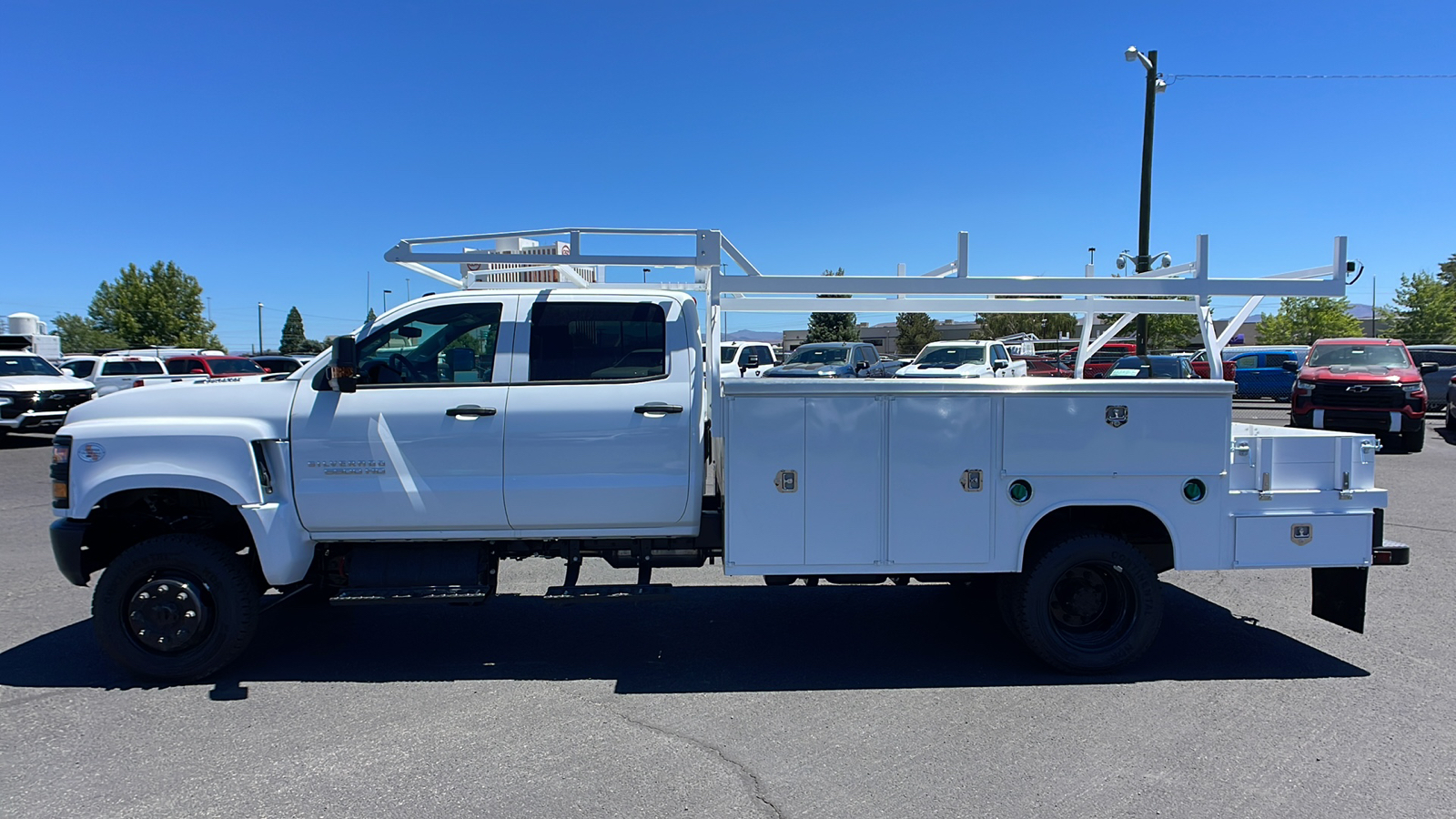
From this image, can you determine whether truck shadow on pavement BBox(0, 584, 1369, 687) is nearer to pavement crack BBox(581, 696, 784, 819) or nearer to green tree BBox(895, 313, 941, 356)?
pavement crack BBox(581, 696, 784, 819)

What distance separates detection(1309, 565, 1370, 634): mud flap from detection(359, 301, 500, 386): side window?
4984 mm

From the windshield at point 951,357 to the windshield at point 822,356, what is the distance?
176 centimetres

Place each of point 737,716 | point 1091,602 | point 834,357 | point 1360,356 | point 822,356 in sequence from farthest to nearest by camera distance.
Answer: point 822,356 → point 834,357 → point 1360,356 → point 1091,602 → point 737,716

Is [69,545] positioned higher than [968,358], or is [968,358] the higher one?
[968,358]

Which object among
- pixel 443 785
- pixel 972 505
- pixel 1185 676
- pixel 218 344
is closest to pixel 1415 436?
pixel 1185 676

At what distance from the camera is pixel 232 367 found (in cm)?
2098

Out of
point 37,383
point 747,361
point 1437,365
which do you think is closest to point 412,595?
point 747,361

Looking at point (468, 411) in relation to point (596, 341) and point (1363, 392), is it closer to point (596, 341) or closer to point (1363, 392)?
point (596, 341)

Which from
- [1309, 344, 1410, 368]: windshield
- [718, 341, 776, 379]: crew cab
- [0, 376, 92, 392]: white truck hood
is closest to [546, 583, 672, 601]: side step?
[718, 341, 776, 379]: crew cab

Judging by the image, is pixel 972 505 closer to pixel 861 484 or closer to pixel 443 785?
pixel 861 484

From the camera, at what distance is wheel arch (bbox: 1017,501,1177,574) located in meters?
4.77

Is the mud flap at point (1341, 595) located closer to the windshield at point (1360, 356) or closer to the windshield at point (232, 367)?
Result: the windshield at point (1360, 356)

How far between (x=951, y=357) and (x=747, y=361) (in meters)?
7.17

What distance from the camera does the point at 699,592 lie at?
21.4 ft
